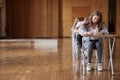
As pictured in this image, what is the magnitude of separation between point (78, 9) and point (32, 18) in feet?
12.1

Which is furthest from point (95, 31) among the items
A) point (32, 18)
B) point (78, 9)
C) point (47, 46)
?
point (32, 18)

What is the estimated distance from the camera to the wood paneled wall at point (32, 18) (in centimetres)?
2627

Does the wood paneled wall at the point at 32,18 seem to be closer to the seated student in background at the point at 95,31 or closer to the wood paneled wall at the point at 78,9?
the wood paneled wall at the point at 78,9

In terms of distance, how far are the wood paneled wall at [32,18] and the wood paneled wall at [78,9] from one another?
0.74 m

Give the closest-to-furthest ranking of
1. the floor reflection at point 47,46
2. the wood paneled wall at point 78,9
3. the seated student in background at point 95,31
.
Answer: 1. the seated student in background at point 95,31
2. the floor reflection at point 47,46
3. the wood paneled wall at point 78,9

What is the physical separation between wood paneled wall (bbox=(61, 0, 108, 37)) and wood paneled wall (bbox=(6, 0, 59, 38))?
736 millimetres

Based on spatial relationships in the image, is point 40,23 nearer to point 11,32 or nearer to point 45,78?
point 11,32

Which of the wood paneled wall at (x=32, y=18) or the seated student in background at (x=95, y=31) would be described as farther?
the wood paneled wall at (x=32, y=18)

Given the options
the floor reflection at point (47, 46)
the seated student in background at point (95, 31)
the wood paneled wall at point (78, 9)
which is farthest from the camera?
the wood paneled wall at point (78, 9)

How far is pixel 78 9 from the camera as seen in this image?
26.0 m

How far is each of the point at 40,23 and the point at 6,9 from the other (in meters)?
2.87

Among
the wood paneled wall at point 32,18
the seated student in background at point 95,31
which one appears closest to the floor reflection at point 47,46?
the seated student in background at point 95,31

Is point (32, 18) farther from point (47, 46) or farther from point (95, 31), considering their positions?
point (95, 31)

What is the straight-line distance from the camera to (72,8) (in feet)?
85.5
